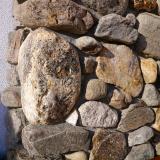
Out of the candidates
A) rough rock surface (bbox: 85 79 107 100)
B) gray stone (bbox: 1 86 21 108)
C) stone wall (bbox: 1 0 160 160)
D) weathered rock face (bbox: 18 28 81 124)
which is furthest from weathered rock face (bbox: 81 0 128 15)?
gray stone (bbox: 1 86 21 108)

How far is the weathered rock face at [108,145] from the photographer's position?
1772 mm

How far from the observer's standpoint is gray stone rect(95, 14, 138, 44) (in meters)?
1.70

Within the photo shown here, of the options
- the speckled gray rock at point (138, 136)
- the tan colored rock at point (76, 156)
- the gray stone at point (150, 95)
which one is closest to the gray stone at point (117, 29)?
the gray stone at point (150, 95)

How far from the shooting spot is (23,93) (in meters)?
1.72

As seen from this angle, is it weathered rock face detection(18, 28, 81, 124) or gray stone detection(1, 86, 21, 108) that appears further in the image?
gray stone detection(1, 86, 21, 108)

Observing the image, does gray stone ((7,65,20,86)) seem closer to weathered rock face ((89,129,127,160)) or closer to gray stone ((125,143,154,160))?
weathered rock face ((89,129,127,160))

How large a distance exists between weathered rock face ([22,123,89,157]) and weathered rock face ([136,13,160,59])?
51 centimetres

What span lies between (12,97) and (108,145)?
522mm

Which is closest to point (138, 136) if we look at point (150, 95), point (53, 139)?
point (150, 95)

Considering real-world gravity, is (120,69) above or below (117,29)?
below

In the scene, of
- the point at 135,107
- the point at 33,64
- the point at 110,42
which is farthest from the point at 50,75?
the point at 135,107

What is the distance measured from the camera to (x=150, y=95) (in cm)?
186

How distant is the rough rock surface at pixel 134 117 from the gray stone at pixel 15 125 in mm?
479

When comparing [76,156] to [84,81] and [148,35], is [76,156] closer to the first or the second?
[84,81]
